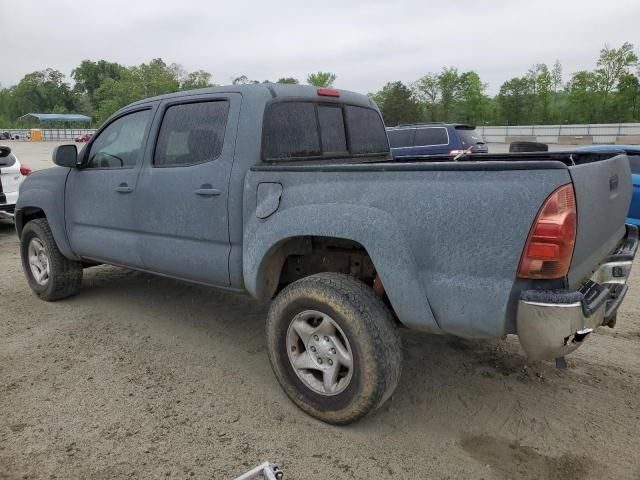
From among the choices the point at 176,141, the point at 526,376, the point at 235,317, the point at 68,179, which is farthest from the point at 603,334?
the point at 68,179

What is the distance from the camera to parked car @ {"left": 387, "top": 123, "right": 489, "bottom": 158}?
11641mm

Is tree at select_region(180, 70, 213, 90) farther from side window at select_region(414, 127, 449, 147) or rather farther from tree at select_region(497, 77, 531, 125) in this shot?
side window at select_region(414, 127, 449, 147)

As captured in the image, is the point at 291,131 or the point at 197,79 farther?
the point at 197,79

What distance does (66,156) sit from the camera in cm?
432

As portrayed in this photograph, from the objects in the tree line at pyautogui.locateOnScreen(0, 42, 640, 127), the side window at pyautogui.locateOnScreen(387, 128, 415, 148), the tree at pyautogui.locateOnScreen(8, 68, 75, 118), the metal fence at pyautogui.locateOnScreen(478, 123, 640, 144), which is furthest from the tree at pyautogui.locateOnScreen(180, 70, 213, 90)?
the side window at pyautogui.locateOnScreen(387, 128, 415, 148)

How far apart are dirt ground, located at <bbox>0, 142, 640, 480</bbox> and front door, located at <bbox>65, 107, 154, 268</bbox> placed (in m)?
0.70

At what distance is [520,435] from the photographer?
2811mm

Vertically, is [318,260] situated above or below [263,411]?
above

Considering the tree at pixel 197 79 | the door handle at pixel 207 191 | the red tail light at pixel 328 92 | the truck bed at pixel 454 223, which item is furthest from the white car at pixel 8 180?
the tree at pixel 197 79

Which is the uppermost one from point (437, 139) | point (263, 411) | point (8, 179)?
point (437, 139)

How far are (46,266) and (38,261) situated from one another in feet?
0.50

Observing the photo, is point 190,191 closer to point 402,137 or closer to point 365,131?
point 365,131

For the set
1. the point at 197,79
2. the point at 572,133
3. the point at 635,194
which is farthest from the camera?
the point at 197,79

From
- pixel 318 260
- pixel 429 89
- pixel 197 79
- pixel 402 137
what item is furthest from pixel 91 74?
pixel 318 260
